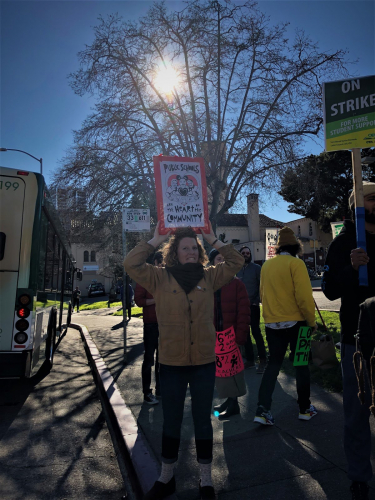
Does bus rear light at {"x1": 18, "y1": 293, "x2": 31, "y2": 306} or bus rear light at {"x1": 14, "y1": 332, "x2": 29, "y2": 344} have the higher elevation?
bus rear light at {"x1": 18, "y1": 293, "x2": 31, "y2": 306}

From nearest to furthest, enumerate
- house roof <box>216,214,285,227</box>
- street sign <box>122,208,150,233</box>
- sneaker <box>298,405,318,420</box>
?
sneaker <box>298,405,318,420</box> → street sign <box>122,208,150,233</box> → house roof <box>216,214,285,227</box>

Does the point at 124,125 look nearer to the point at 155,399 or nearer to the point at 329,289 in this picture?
the point at 155,399

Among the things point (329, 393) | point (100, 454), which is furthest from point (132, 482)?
point (329, 393)

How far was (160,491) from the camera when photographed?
2871 mm

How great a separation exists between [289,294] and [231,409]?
146cm

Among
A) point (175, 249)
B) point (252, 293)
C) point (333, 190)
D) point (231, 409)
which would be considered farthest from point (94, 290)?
point (175, 249)

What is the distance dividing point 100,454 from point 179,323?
202cm

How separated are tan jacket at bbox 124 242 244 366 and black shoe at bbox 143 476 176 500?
34.2 inches

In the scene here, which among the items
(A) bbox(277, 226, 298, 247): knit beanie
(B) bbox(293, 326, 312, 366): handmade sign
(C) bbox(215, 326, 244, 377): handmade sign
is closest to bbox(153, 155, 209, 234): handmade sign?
(A) bbox(277, 226, 298, 247): knit beanie

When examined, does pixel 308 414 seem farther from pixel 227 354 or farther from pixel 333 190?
pixel 333 190

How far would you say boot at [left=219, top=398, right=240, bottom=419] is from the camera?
4.46 m

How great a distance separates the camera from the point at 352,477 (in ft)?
8.48

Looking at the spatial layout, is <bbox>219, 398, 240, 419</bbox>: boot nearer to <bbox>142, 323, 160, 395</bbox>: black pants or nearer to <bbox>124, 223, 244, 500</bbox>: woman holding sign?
<bbox>142, 323, 160, 395</bbox>: black pants

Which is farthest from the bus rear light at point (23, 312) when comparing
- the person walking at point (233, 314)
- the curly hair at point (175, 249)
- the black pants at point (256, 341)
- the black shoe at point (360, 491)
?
the black shoe at point (360, 491)
